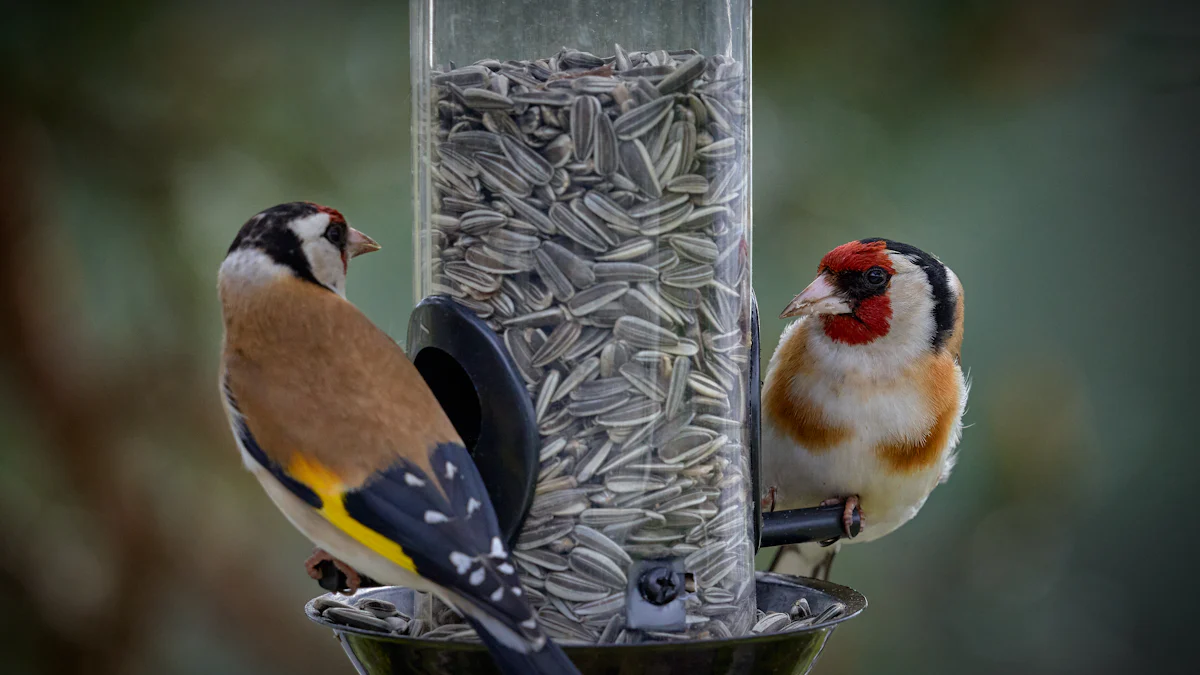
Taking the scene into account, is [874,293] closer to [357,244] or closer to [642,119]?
[642,119]

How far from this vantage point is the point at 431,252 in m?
3.17

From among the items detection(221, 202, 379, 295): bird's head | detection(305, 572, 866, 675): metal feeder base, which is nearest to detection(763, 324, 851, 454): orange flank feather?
detection(305, 572, 866, 675): metal feeder base

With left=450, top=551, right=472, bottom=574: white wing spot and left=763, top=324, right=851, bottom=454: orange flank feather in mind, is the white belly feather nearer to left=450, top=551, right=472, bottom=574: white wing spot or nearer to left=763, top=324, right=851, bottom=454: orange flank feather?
left=763, top=324, right=851, bottom=454: orange flank feather

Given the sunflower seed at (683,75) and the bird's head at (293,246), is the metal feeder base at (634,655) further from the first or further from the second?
the sunflower seed at (683,75)

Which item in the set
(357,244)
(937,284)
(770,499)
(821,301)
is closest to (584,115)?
(357,244)

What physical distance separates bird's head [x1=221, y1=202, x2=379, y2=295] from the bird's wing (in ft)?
0.26

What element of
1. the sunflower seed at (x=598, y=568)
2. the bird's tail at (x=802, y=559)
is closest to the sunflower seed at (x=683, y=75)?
the sunflower seed at (x=598, y=568)

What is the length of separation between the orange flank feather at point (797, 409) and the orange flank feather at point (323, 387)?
1.42 m

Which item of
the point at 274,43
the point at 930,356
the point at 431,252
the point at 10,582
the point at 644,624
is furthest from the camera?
the point at 274,43

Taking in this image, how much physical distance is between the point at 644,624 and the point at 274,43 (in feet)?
11.1

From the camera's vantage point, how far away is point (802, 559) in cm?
476

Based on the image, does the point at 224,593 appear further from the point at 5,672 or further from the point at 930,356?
the point at 930,356

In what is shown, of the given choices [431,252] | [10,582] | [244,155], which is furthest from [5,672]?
[431,252]

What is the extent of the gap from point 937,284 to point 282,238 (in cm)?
186
